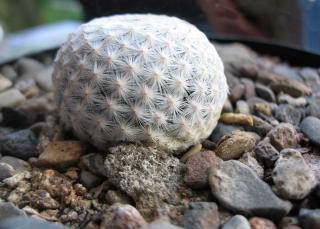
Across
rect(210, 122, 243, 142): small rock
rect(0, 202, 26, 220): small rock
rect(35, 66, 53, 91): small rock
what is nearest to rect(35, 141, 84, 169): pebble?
rect(0, 202, 26, 220): small rock

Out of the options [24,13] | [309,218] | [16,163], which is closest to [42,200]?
[16,163]

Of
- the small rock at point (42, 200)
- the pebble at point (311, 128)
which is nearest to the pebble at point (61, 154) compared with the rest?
the small rock at point (42, 200)

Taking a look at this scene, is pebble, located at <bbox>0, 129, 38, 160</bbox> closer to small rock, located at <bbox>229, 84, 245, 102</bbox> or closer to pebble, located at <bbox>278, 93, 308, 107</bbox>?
small rock, located at <bbox>229, 84, 245, 102</bbox>

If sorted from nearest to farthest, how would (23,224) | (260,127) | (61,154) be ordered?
(23,224), (61,154), (260,127)

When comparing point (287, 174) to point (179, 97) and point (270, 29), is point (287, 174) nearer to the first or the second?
point (179, 97)

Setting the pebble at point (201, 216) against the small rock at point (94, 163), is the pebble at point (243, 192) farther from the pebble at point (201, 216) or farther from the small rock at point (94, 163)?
the small rock at point (94, 163)

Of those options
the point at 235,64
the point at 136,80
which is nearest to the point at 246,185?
the point at 136,80

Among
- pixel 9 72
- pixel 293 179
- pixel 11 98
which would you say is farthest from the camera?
pixel 9 72

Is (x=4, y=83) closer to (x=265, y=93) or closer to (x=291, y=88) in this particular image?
(x=265, y=93)
